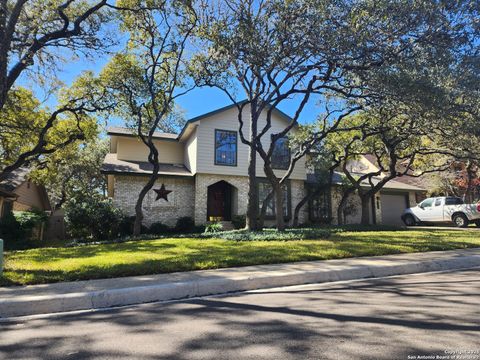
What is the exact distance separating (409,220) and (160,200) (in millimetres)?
16802

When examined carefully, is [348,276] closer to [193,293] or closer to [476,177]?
[193,293]

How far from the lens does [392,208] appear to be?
26172 millimetres

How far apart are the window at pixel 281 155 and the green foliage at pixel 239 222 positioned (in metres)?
3.89

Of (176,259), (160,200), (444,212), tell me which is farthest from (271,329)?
(444,212)

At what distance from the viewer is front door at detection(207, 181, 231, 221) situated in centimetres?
2116

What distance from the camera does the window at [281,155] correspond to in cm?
2144

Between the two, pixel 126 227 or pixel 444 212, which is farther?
pixel 444 212

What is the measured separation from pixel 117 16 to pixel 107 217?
8.90 meters

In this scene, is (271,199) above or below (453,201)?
above

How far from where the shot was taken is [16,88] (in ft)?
56.9

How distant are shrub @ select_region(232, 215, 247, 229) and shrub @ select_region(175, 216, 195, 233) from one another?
2.27 meters

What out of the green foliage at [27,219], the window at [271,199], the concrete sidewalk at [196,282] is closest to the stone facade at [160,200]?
the window at [271,199]

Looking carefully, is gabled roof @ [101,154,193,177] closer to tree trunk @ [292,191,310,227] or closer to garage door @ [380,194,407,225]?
tree trunk @ [292,191,310,227]

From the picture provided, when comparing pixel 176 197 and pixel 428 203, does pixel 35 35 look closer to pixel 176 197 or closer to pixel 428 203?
pixel 176 197
